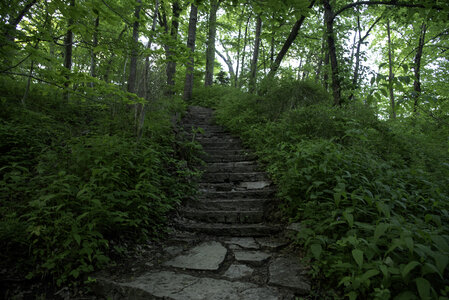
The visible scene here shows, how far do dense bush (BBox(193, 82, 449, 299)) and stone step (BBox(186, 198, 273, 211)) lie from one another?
48 cm

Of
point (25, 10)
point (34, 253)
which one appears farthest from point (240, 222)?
point (25, 10)

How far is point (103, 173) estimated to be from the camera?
2.97 metres

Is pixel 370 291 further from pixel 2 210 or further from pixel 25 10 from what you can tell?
pixel 25 10

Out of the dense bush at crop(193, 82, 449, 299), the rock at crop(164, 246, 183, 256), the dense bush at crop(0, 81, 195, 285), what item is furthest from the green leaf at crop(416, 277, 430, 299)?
the dense bush at crop(0, 81, 195, 285)

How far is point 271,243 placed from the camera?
321 cm

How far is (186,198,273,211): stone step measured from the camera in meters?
4.07

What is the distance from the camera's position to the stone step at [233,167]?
17.6 ft

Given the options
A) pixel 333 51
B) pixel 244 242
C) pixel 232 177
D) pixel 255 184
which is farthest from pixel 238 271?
pixel 333 51

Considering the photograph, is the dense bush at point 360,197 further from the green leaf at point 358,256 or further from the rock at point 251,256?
the rock at point 251,256

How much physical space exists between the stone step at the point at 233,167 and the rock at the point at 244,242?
203 cm

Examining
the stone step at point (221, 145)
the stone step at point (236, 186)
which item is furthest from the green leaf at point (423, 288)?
the stone step at point (221, 145)

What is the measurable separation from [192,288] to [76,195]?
64.1 inches

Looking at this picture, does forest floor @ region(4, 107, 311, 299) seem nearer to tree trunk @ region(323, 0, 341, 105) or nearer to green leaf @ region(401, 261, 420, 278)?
green leaf @ region(401, 261, 420, 278)

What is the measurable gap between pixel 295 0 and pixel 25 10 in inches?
194
